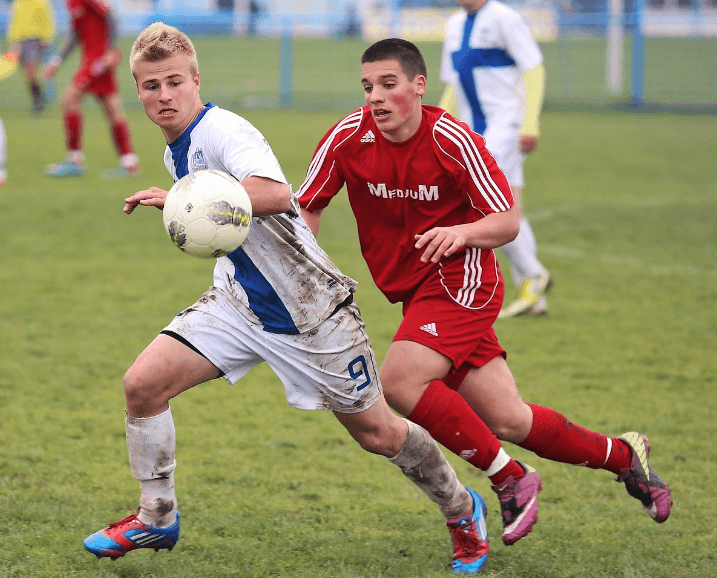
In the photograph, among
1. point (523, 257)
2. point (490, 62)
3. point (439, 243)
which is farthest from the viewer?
point (523, 257)

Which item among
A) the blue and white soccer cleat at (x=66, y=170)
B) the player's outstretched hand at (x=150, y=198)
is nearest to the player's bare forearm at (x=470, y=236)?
the player's outstretched hand at (x=150, y=198)

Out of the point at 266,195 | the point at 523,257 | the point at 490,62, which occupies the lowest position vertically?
the point at 523,257

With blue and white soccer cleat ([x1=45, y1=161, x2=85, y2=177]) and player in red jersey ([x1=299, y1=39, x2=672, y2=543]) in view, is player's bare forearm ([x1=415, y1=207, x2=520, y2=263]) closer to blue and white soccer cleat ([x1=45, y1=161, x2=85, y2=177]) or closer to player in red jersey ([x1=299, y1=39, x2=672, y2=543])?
player in red jersey ([x1=299, y1=39, x2=672, y2=543])

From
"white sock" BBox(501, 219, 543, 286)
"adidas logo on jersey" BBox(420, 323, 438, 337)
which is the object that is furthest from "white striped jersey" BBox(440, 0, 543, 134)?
"adidas logo on jersey" BBox(420, 323, 438, 337)

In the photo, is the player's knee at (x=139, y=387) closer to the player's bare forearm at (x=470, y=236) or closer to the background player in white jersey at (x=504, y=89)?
the player's bare forearm at (x=470, y=236)

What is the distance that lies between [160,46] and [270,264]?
2.53ft

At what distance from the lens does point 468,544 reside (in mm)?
3307

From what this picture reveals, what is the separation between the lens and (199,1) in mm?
24000

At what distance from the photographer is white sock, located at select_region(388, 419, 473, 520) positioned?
10.7 ft

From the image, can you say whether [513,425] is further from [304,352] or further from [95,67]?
[95,67]

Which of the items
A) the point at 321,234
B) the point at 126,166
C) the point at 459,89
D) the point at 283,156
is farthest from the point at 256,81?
the point at 459,89

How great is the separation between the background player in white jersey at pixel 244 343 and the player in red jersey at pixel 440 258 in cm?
15

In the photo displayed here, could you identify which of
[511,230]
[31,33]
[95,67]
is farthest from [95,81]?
[511,230]

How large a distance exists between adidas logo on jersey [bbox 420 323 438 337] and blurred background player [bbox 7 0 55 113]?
16.3 m
